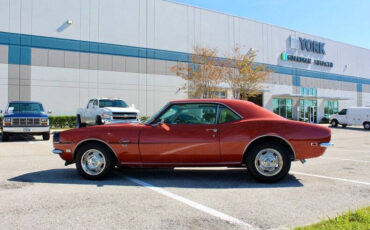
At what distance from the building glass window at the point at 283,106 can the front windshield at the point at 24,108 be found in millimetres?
29434

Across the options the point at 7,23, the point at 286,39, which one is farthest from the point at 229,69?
the point at 7,23

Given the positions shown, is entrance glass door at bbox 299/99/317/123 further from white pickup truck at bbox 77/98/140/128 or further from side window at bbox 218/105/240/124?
side window at bbox 218/105/240/124

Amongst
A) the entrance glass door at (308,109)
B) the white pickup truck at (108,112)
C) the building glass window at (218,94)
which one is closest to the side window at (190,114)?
the white pickup truck at (108,112)

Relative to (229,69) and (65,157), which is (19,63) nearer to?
(229,69)

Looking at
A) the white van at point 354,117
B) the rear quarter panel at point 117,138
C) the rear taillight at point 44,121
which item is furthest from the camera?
the white van at point 354,117

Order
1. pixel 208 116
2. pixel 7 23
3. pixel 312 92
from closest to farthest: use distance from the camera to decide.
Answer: pixel 208 116 → pixel 7 23 → pixel 312 92

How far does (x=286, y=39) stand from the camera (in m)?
38.7

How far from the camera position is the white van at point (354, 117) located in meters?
28.5

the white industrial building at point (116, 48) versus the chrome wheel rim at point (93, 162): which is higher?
the white industrial building at point (116, 48)

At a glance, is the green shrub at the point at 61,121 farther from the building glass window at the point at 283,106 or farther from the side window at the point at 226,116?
the building glass window at the point at 283,106

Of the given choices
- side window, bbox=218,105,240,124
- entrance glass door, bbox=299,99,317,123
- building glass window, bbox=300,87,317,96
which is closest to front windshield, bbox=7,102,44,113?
side window, bbox=218,105,240,124

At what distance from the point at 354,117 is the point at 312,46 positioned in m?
15.1

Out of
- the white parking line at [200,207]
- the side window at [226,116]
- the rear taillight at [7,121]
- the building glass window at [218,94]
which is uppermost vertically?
the building glass window at [218,94]

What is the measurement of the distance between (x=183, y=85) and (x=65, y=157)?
82.6 ft
